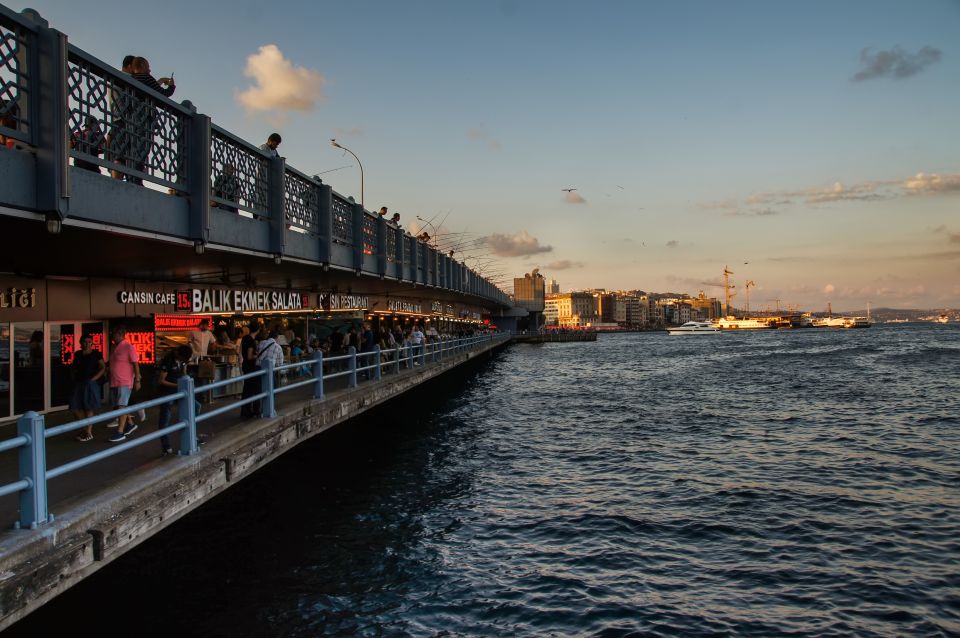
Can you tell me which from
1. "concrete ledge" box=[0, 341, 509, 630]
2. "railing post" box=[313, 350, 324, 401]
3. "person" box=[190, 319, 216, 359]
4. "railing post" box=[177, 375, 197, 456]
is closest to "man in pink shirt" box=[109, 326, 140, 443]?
"concrete ledge" box=[0, 341, 509, 630]

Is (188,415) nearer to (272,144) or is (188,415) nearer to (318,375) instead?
(318,375)

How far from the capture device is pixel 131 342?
44.3 feet

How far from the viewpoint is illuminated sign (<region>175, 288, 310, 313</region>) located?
15328mm

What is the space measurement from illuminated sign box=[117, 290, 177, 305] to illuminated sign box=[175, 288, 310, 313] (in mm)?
255

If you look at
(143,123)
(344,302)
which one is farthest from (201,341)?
(344,302)

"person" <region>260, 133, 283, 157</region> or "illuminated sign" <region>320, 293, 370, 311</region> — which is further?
"illuminated sign" <region>320, 293, 370, 311</region>

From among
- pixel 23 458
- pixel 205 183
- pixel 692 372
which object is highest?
pixel 205 183

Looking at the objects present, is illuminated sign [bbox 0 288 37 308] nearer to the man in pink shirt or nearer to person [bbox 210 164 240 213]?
the man in pink shirt

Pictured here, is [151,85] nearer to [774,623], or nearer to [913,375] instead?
[774,623]

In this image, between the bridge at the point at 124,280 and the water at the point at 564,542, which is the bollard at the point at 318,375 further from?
the water at the point at 564,542

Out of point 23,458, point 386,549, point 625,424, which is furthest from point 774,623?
point 625,424

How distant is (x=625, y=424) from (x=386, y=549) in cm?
1377

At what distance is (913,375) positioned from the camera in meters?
41.9

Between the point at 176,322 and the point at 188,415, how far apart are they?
7.47 m
